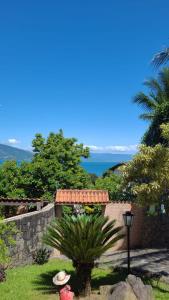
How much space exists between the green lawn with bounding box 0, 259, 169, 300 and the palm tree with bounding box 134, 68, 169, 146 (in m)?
12.6

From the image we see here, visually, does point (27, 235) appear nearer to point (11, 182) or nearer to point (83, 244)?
point (83, 244)

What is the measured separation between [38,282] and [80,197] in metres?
8.16

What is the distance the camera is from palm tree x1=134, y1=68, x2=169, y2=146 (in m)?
25.4

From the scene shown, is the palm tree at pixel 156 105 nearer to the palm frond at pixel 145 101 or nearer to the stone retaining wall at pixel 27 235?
the palm frond at pixel 145 101

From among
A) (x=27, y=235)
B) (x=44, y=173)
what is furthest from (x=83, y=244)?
(x=44, y=173)

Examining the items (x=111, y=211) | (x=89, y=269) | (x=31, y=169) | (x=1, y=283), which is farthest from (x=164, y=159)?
(x=31, y=169)

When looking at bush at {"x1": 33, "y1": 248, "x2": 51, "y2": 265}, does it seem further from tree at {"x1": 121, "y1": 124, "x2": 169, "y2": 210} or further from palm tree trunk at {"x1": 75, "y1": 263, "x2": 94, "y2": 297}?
tree at {"x1": 121, "y1": 124, "x2": 169, "y2": 210}

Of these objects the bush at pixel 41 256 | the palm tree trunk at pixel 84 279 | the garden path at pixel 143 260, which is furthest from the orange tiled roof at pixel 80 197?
the palm tree trunk at pixel 84 279

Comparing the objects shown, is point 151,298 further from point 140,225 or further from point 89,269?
point 140,225

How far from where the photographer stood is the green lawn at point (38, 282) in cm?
1041

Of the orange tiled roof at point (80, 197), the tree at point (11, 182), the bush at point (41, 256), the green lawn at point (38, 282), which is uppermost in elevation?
the tree at point (11, 182)

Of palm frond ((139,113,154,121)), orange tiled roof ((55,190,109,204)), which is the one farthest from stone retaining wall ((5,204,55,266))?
palm frond ((139,113,154,121))

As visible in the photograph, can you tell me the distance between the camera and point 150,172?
440 inches

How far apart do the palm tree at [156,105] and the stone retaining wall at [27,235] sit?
35.5 feet
